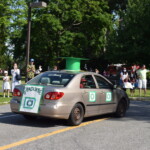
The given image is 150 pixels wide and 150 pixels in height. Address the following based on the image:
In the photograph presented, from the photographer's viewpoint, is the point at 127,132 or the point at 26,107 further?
the point at 26,107

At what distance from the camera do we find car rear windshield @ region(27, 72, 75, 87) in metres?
8.74

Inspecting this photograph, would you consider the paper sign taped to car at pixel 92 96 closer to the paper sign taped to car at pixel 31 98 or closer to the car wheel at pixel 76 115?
the car wheel at pixel 76 115

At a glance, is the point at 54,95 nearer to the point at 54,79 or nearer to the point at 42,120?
the point at 54,79

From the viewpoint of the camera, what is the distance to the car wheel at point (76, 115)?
8477 millimetres

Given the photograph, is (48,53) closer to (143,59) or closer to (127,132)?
(143,59)

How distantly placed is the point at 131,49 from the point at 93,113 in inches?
977

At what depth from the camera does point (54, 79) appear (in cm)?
888

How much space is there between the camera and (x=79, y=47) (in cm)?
4281

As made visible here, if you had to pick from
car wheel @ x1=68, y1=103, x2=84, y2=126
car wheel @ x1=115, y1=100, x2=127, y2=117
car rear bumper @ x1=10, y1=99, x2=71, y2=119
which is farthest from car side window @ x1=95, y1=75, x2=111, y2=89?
car rear bumper @ x1=10, y1=99, x2=71, y2=119

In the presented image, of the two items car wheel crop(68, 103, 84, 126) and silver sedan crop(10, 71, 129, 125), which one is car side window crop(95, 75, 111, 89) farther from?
car wheel crop(68, 103, 84, 126)

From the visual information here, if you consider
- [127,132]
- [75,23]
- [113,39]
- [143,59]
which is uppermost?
[75,23]

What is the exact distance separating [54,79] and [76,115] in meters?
1.12

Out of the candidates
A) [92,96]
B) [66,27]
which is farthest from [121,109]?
[66,27]

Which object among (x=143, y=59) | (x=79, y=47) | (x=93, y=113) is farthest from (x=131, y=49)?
(x=93, y=113)
